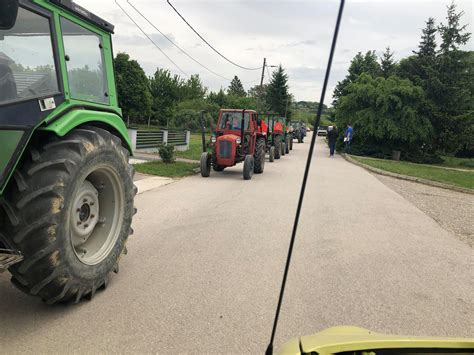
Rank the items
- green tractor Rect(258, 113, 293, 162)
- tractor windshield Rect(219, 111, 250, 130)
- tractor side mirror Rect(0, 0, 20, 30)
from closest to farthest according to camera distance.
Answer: tractor side mirror Rect(0, 0, 20, 30)
tractor windshield Rect(219, 111, 250, 130)
green tractor Rect(258, 113, 293, 162)

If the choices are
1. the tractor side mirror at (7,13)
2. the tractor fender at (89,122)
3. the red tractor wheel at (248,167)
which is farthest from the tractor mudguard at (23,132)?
the red tractor wheel at (248,167)

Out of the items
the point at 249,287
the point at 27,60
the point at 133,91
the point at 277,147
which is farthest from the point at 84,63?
the point at 133,91

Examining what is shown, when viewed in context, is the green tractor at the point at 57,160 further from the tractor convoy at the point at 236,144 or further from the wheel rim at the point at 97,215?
the tractor convoy at the point at 236,144

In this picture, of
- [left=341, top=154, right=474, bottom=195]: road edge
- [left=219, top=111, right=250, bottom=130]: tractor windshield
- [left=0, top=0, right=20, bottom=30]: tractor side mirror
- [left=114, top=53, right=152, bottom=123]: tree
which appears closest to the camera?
[left=0, top=0, right=20, bottom=30]: tractor side mirror

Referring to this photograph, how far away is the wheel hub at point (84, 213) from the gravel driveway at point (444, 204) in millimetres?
5613

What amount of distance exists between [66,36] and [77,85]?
1.45 ft

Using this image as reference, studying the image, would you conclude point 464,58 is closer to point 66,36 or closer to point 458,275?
point 458,275

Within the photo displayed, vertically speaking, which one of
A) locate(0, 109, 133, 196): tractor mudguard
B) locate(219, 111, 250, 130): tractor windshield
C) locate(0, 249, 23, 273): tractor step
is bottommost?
locate(219, 111, 250, 130): tractor windshield

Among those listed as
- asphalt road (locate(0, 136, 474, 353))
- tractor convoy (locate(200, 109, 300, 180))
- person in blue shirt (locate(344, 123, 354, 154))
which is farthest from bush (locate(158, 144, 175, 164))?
person in blue shirt (locate(344, 123, 354, 154))

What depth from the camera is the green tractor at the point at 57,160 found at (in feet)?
9.80

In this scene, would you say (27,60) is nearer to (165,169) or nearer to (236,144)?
(236,144)

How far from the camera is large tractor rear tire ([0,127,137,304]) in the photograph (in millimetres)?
2986

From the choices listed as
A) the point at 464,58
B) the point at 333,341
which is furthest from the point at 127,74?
the point at 333,341

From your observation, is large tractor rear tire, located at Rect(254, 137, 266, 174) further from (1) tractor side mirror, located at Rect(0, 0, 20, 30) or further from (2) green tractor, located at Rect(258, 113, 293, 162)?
(1) tractor side mirror, located at Rect(0, 0, 20, 30)
